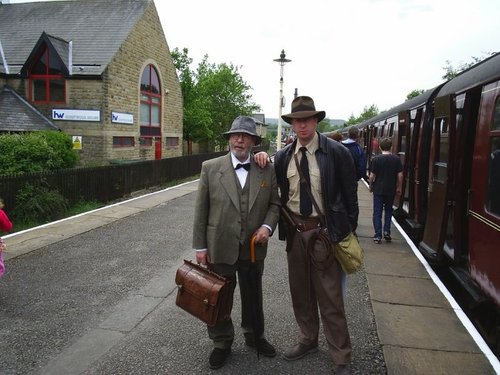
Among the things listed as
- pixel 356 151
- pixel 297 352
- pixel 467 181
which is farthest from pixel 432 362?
pixel 356 151

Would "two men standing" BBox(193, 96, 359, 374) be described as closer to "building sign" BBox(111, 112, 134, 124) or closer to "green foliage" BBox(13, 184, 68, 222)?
"green foliage" BBox(13, 184, 68, 222)

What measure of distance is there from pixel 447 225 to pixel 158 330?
4.10 m

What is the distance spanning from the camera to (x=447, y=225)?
19.1 ft

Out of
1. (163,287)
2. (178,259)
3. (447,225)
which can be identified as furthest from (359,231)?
(163,287)

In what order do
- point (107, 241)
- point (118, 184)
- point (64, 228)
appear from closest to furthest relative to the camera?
point (107, 241), point (64, 228), point (118, 184)

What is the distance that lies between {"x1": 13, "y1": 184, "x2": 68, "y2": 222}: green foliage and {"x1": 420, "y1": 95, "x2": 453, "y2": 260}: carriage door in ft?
25.6

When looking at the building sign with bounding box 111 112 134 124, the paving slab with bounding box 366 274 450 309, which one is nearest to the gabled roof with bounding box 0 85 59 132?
the building sign with bounding box 111 112 134 124

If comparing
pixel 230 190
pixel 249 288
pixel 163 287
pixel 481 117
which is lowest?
pixel 163 287

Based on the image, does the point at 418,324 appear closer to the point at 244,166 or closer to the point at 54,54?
the point at 244,166

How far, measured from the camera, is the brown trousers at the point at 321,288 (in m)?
3.29

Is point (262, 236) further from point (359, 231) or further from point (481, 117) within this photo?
point (359, 231)

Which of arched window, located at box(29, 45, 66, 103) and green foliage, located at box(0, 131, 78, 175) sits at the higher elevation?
arched window, located at box(29, 45, 66, 103)

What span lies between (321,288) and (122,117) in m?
18.0

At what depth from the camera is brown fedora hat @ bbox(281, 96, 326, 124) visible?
129 inches
